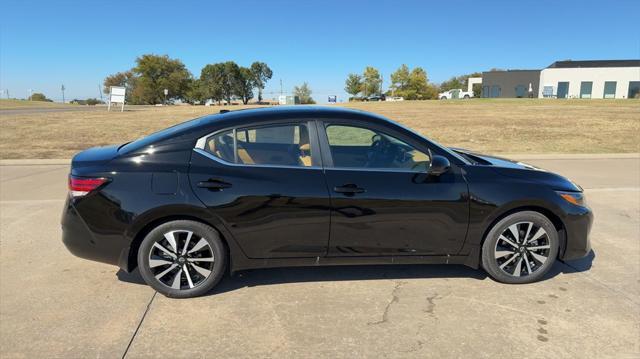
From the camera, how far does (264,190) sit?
3.62m

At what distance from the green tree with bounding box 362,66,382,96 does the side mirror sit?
11054 centimetres

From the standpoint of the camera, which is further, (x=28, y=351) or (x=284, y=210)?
(x=284, y=210)

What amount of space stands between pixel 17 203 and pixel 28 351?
436 cm

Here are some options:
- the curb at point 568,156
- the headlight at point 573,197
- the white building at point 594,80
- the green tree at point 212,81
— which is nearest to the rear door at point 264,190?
the headlight at point 573,197

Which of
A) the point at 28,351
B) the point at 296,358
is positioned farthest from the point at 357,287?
the point at 28,351

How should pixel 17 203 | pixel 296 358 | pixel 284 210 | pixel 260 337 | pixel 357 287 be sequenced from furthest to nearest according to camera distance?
pixel 17 203
pixel 357 287
pixel 284 210
pixel 260 337
pixel 296 358

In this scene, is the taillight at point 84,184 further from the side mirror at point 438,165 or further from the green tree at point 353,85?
the green tree at point 353,85

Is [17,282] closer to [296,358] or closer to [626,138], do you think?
[296,358]

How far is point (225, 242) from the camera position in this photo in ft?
Result: 12.3

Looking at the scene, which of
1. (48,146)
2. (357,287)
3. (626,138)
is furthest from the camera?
(626,138)

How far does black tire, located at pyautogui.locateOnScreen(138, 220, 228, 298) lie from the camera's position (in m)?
3.61

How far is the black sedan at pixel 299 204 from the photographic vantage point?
3.59 metres

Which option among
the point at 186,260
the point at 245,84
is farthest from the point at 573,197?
the point at 245,84

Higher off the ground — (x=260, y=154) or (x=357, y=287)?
(x=260, y=154)
